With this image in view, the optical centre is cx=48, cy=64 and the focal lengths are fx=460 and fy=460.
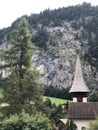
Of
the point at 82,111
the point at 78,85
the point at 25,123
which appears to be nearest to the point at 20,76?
the point at 25,123

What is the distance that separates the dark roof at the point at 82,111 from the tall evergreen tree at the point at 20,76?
1562cm

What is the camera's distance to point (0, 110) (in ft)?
145

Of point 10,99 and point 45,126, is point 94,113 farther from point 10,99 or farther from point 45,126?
point 45,126

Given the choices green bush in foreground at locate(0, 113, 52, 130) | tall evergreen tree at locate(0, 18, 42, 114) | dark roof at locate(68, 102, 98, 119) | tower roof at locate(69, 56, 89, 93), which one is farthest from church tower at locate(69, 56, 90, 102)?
green bush in foreground at locate(0, 113, 52, 130)

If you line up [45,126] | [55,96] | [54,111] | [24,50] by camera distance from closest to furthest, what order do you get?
[45,126], [24,50], [54,111], [55,96]

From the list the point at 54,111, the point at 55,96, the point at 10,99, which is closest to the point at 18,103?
the point at 10,99

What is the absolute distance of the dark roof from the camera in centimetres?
5997

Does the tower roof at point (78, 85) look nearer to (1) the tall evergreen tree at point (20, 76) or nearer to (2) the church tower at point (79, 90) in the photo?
(2) the church tower at point (79, 90)

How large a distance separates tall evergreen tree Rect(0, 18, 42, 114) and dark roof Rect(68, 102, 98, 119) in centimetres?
1562

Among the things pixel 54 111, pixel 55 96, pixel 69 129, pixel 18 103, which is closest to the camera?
pixel 18 103

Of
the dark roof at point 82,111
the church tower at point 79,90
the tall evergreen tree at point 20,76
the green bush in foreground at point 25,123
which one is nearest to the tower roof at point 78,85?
the church tower at point 79,90

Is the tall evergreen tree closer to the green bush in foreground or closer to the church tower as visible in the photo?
the green bush in foreground

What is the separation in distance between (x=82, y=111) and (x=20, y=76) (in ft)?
57.1

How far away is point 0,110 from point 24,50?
694 centimetres
